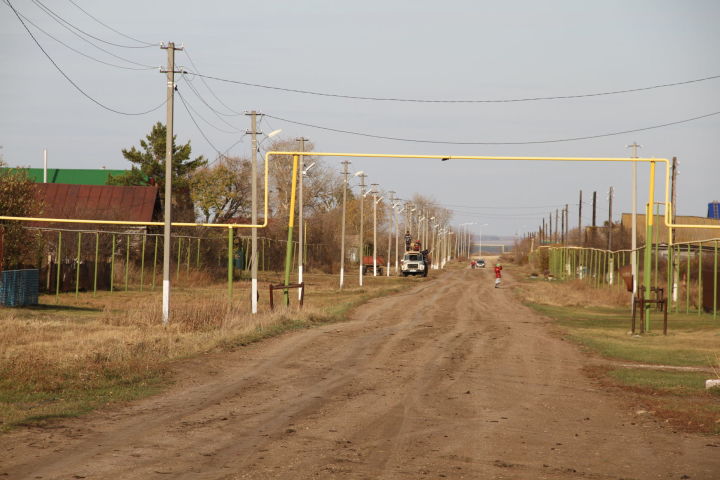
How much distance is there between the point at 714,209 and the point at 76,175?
57.1 m

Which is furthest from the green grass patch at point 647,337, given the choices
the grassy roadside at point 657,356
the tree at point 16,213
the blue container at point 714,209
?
the blue container at point 714,209

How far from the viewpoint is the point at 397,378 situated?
1402cm

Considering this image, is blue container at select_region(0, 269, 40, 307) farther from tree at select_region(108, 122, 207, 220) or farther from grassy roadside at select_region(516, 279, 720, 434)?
tree at select_region(108, 122, 207, 220)

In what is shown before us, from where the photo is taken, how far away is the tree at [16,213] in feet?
108

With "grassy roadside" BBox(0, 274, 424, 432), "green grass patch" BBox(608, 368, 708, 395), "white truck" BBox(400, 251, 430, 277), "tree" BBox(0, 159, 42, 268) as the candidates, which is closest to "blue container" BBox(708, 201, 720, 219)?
"white truck" BBox(400, 251, 430, 277)

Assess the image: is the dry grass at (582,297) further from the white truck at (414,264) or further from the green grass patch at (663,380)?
the white truck at (414,264)

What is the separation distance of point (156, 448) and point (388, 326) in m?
16.6

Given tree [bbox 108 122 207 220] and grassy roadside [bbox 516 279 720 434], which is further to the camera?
tree [bbox 108 122 207 220]

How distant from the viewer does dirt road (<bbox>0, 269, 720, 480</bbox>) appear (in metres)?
7.79

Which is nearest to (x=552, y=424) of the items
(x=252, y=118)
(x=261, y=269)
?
(x=252, y=118)

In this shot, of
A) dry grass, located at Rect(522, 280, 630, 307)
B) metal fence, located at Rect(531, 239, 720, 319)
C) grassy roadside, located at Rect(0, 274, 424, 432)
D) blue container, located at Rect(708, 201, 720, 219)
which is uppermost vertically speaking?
blue container, located at Rect(708, 201, 720, 219)

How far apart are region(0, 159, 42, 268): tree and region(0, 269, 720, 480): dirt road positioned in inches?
760

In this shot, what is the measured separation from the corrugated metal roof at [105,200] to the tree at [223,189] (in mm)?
23122

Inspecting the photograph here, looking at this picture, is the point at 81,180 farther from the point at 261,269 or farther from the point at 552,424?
the point at 552,424
